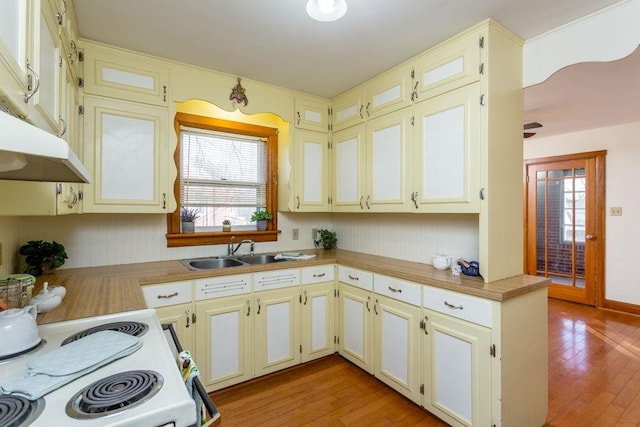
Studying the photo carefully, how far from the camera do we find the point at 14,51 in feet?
2.69

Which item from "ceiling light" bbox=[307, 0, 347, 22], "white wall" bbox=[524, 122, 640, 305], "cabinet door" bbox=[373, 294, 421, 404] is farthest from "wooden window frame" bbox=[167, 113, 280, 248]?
"white wall" bbox=[524, 122, 640, 305]

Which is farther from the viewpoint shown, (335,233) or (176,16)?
(335,233)

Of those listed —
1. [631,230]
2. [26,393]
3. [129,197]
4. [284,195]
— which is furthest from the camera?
[631,230]

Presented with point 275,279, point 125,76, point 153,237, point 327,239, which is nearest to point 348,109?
point 327,239

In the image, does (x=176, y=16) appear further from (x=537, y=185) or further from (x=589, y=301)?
(x=589, y=301)

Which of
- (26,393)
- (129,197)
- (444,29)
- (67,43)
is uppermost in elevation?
(444,29)

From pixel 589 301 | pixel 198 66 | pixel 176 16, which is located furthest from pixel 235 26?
pixel 589 301

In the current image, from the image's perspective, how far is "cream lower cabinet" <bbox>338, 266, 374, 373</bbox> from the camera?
244 cm

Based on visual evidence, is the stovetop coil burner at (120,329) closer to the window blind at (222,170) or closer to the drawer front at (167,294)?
the drawer front at (167,294)

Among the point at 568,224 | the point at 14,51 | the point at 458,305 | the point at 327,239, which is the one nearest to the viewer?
the point at 14,51

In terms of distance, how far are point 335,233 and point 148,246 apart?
1778 millimetres

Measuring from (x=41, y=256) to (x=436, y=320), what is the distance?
2.51 m

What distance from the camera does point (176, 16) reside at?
182cm

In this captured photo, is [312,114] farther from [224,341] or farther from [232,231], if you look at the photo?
[224,341]
